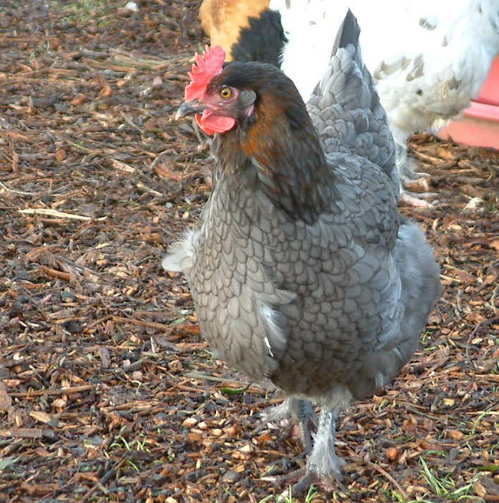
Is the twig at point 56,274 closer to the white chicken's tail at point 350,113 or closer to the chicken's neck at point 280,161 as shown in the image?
the white chicken's tail at point 350,113

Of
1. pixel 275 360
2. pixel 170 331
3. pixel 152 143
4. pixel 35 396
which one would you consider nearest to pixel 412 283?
pixel 275 360

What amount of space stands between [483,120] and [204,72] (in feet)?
12.0

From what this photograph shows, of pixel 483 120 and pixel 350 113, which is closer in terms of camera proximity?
pixel 350 113

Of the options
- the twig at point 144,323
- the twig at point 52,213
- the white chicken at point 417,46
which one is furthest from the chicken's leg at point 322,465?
the white chicken at point 417,46

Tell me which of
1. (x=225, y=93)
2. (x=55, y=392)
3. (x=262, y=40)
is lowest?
(x=55, y=392)

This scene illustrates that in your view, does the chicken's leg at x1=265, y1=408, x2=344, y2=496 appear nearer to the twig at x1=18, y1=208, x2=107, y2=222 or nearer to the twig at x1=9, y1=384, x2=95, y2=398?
the twig at x1=9, y1=384, x2=95, y2=398

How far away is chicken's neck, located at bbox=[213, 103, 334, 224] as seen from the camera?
8.55 ft

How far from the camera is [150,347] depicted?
12.9 ft

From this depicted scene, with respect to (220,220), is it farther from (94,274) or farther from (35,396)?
(94,274)

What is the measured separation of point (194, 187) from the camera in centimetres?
526

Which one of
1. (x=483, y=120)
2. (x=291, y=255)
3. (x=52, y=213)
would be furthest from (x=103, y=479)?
(x=483, y=120)

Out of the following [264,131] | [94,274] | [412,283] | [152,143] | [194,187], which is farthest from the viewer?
[152,143]

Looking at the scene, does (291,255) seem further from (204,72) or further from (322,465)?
(322,465)

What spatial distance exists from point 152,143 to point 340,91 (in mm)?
2434
